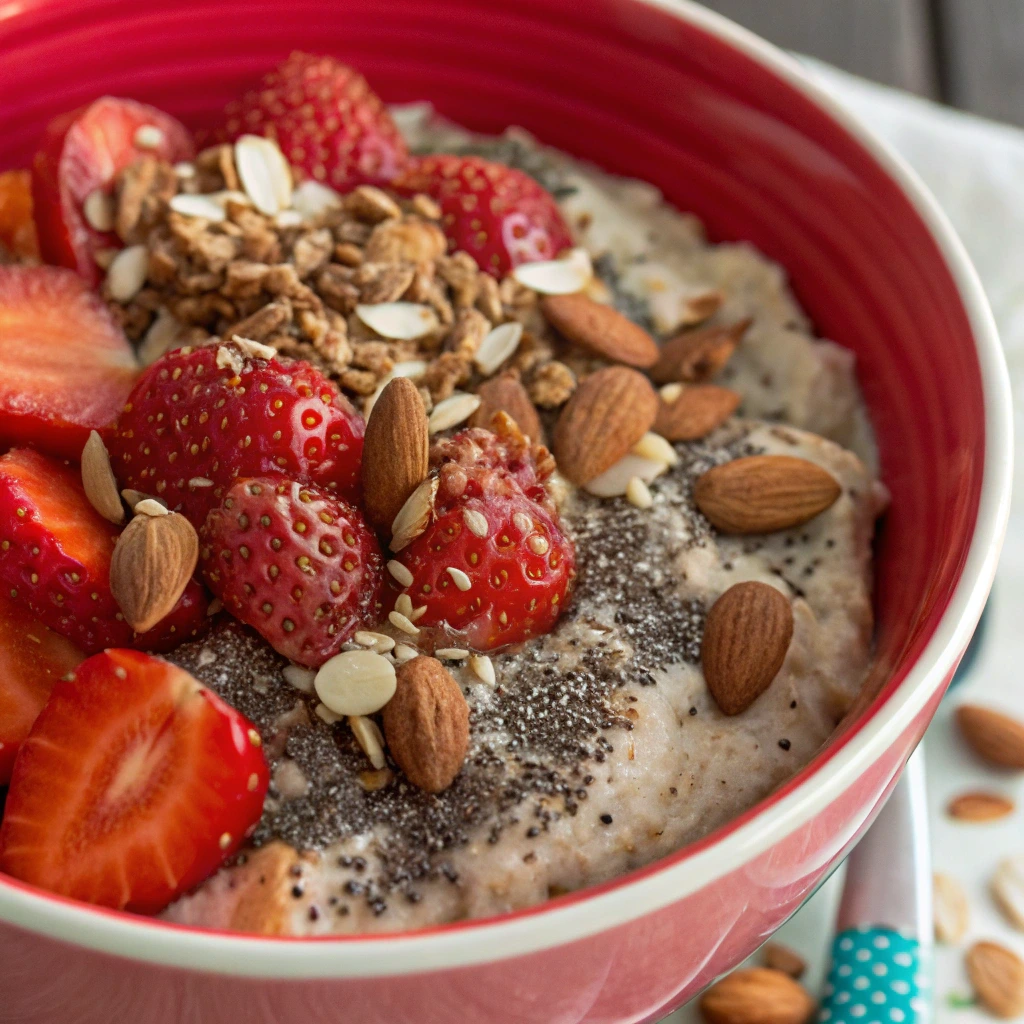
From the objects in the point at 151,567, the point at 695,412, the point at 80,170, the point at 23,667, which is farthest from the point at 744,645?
the point at 80,170

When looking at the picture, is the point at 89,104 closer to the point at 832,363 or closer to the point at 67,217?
the point at 67,217

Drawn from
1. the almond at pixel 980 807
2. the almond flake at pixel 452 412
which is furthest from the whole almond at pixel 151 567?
the almond at pixel 980 807

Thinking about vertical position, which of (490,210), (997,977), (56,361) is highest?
(490,210)

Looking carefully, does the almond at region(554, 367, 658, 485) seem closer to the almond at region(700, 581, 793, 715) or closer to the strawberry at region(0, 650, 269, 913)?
the almond at region(700, 581, 793, 715)

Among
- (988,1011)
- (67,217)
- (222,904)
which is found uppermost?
(67,217)

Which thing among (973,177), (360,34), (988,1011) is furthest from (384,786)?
(973,177)

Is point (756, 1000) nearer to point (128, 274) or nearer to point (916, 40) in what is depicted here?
point (128, 274)

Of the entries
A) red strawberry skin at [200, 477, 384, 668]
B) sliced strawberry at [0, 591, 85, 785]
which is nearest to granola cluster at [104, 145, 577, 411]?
red strawberry skin at [200, 477, 384, 668]
